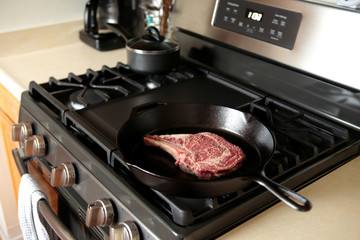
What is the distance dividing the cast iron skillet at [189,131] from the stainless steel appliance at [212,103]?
0.11 ft

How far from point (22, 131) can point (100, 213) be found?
0.41 meters

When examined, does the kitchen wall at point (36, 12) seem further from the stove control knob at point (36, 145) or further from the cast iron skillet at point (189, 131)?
the cast iron skillet at point (189, 131)

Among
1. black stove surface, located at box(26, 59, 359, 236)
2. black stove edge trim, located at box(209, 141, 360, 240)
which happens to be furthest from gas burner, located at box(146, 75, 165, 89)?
black stove edge trim, located at box(209, 141, 360, 240)

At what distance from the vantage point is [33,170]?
1.06 meters

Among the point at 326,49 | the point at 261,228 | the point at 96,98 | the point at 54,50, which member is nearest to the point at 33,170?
the point at 96,98

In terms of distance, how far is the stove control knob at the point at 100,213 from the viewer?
69 cm

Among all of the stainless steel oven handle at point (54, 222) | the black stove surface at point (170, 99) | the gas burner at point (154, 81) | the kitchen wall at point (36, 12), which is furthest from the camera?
the kitchen wall at point (36, 12)

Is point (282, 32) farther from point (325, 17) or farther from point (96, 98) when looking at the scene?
point (96, 98)

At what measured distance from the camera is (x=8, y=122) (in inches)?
47.3

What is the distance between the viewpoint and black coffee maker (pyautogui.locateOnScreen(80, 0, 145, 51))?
1437 millimetres

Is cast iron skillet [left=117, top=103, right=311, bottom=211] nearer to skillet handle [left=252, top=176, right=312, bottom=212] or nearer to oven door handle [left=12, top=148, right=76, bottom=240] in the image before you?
skillet handle [left=252, top=176, right=312, bottom=212]

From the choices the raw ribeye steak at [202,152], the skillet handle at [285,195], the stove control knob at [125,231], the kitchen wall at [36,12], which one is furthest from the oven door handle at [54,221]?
the kitchen wall at [36,12]

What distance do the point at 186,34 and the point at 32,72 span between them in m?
0.53

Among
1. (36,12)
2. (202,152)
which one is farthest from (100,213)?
(36,12)
